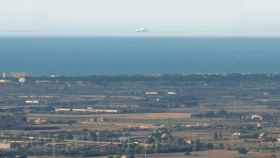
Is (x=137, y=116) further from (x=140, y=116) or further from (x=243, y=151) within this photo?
(x=243, y=151)

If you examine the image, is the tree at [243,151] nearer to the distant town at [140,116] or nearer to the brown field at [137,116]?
the distant town at [140,116]

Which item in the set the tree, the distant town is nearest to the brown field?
the distant town

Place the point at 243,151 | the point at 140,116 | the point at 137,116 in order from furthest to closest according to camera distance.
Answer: the point at 137,116 → the point at 140,116 → the point at 243,151

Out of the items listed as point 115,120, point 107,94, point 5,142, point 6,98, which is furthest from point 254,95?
point 5,142

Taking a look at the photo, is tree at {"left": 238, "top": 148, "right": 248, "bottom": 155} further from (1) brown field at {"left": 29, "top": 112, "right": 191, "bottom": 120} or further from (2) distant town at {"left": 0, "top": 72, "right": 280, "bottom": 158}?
(1) brown field at {"left": 29, "top": 112, "right": 191, "bottom": 120}

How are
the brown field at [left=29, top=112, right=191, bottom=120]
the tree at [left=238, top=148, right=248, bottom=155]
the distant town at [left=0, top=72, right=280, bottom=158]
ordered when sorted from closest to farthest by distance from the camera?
the tree at [left=238, top=148, right=248, bottom=155], the distant town at [left=0, top=72, right=280, bottom=158], the brown field at [left=29, top=112, right=191, bottom=120]

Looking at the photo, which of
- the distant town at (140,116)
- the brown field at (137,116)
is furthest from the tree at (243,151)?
the brown field at (137,116)

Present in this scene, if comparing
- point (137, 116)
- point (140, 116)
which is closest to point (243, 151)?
point (140, 116)

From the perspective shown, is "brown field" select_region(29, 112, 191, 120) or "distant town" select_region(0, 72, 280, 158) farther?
"brown field" select_region(29, 112, 191, 120)
